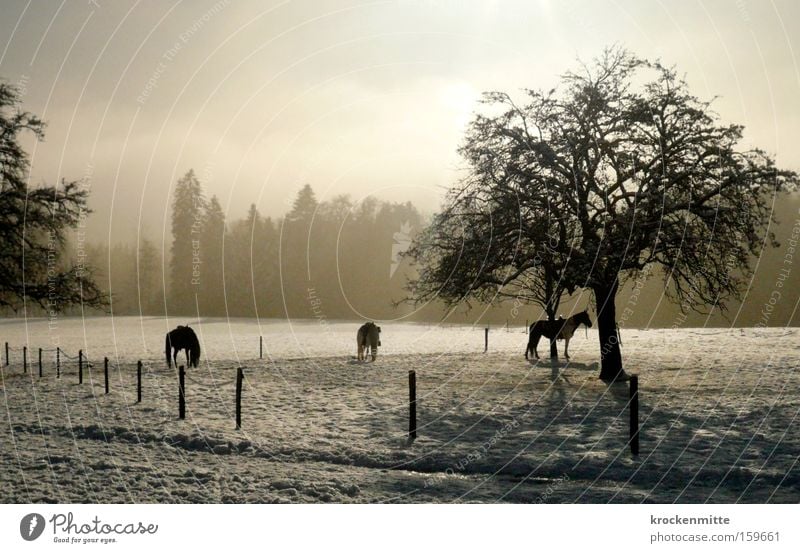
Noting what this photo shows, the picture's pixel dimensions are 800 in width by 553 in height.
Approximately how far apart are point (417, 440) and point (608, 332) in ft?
30.6

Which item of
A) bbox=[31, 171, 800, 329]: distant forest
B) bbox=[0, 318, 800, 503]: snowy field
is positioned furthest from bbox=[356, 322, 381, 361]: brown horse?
bbox=[31, 171, 800, 329]: distant forest

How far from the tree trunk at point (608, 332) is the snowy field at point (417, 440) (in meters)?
0.91

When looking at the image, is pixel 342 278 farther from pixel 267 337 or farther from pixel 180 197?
pixel 267 337

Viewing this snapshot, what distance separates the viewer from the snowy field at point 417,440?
8945 millimetres

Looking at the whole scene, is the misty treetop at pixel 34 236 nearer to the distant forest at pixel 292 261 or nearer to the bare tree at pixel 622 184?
the bare tree at pixel 622 184

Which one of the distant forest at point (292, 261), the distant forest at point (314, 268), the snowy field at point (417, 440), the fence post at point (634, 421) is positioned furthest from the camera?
the distant forest at point (292, 261)

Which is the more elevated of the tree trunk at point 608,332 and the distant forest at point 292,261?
the distant forest at point 292,261

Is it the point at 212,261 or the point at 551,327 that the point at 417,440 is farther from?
the point at 212,261

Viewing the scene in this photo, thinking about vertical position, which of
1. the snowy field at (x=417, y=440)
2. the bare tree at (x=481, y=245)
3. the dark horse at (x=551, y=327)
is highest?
the bare tree at (x=481, y=245)

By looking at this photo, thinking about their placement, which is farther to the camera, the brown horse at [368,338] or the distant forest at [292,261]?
the distant forest at [292,261]

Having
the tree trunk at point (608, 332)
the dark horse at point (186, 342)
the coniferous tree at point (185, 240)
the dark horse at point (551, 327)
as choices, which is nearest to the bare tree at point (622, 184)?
the tree trunk at point (608, 332)

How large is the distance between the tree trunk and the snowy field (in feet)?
2.98

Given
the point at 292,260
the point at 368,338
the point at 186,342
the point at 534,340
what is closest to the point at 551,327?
the point at 534,340
